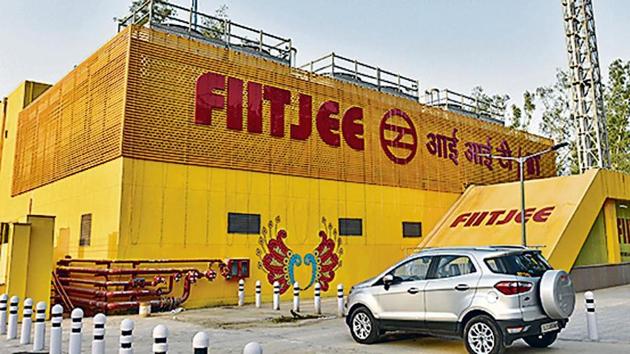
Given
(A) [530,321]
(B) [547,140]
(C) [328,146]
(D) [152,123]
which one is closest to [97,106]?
(D) [152,123]

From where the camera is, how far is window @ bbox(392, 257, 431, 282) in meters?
8.71

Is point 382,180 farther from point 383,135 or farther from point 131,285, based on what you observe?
point 131,285

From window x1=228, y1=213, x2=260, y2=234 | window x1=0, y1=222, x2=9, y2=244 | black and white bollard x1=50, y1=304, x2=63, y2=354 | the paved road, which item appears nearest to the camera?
black and white bollard x1=50, y1=304, x2=63, y2=354

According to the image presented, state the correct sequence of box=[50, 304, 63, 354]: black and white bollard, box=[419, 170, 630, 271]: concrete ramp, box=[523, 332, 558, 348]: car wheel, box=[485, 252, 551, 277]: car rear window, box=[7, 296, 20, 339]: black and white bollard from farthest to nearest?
box=[419, 170, 630, 271]: concrete ramp < box=[7, 296, 20, 339]: black and white bollard < box=[523, 332, 558, 348]: car wheel < box=[50, 304, 63, 354]: black and white bollard < box=[485, 252, 551, 277]: car rear window

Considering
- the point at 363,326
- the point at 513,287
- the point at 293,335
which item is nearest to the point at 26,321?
the point at 293,335

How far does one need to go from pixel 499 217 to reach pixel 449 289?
551 inches

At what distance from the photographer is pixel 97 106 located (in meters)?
16.5

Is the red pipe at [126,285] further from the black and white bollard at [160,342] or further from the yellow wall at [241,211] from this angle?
the black and white bollard at [160,342]

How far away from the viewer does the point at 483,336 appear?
764cm

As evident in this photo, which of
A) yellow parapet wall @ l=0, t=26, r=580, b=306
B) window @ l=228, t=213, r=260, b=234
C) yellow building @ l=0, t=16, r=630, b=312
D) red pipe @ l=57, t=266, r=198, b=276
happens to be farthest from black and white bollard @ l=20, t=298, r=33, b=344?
window @ l=228, t=213, r=260, b=234

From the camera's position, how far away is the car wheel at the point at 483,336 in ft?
24.4

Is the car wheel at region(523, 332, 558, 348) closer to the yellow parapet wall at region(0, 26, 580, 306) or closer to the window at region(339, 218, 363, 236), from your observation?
the yellow parapet wall at region(0, 26, 580, 306)

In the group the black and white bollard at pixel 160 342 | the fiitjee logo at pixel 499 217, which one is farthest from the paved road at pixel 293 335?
the fiitjee logo at pixel 499 217

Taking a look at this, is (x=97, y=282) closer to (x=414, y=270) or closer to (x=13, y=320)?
(x=13, y=320)
